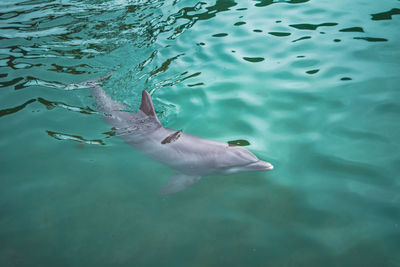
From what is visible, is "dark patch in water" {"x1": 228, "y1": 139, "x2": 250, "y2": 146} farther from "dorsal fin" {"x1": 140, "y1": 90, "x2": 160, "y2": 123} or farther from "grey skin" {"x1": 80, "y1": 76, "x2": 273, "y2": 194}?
"dorsal fin" {"x1": 140, "y1": 90, "x2": 160, "y2": 123}

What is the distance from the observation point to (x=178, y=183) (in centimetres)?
428

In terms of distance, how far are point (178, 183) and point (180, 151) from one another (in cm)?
60

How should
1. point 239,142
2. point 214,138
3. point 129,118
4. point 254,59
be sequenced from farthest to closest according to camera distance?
point 254,59
point 129,118
point 214,138
point 239,142

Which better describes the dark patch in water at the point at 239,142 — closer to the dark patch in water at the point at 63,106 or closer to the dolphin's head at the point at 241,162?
the dolphin's head at the point at 241,162

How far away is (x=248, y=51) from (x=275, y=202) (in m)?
4.53

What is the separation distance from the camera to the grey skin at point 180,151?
14.4ft

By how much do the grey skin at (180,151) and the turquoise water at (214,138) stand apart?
144mm

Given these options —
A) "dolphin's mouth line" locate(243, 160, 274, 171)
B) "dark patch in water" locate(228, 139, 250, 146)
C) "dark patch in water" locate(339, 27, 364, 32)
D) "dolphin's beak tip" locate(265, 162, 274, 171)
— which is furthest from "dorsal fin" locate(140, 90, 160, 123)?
"dark patch in water" locate(339, 27, 364, 32)

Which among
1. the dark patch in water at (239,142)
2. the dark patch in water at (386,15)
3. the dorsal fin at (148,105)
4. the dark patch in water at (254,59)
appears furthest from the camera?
the dark patch in water at (386,15)

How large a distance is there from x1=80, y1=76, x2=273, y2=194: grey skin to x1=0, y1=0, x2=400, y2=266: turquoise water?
0.14m

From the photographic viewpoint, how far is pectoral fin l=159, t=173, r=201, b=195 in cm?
413

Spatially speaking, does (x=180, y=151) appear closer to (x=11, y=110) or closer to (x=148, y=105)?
(x=148, y=105)

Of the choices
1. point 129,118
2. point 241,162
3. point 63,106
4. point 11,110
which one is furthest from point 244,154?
point 11,110

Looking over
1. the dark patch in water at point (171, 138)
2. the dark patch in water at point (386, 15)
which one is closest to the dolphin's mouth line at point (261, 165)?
the dark patch in water at point (171, 138)
